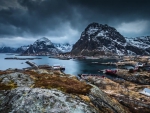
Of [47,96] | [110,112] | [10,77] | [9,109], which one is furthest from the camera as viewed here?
[10,77]

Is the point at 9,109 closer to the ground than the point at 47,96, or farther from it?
closer to the ground

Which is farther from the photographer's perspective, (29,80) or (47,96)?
(29,80)

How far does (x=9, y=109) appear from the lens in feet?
38.9

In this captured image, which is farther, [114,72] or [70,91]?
[114,72]

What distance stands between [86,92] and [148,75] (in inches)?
4801

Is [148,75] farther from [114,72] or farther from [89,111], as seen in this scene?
[89,111]

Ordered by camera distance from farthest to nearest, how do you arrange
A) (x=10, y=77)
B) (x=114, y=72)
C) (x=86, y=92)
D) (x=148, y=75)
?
(x=114, y=72)
(x=148, y=75)
(x=10, y=77)
(x=86, y=92)

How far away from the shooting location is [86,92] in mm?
17078

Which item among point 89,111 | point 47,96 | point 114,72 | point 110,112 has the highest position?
point 47,96

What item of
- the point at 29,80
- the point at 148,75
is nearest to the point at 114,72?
the point at 148,75

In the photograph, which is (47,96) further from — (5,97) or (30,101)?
(5,97)

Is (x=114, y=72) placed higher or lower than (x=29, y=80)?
lower

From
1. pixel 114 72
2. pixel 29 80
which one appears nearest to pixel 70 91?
pixel 29 80

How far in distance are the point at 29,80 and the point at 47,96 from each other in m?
9.27
